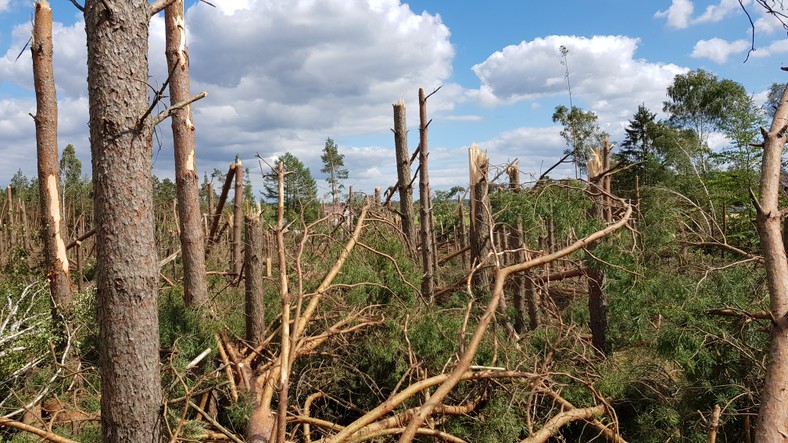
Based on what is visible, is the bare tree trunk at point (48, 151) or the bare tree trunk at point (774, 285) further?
the bare tree trunk at point (48, 151)

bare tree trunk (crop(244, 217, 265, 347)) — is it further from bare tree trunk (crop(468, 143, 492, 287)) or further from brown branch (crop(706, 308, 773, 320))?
brown branch (crop(706, 308, 773, 320))

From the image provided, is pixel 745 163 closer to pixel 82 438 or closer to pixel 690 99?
pixel 82 438

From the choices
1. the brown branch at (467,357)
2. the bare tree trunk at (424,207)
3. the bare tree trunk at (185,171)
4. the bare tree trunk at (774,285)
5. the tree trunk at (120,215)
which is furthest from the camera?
the bare tree trunk at (424,207)

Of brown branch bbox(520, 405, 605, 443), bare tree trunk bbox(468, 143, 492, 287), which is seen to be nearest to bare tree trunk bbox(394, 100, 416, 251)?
bare tree trunk bbox(468, 143, 492, 287)

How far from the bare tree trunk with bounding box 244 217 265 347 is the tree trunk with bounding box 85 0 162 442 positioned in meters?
1.76

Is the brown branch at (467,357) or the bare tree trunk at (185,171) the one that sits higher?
the bare tree trunk at (185,171)

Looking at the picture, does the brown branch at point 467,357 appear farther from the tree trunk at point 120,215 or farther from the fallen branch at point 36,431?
the fallen branch at point 36,431

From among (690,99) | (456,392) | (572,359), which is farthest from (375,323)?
(690,99)

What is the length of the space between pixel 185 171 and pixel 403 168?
82.2 inches

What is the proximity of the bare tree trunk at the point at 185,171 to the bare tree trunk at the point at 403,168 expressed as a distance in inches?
77.5

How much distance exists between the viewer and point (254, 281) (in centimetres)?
420

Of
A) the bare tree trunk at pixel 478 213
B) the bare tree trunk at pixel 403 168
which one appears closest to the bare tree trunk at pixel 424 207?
the bare tree trunk at pixel 403 168

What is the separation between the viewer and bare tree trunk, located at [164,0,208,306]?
449cm

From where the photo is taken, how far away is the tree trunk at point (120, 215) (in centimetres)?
236
